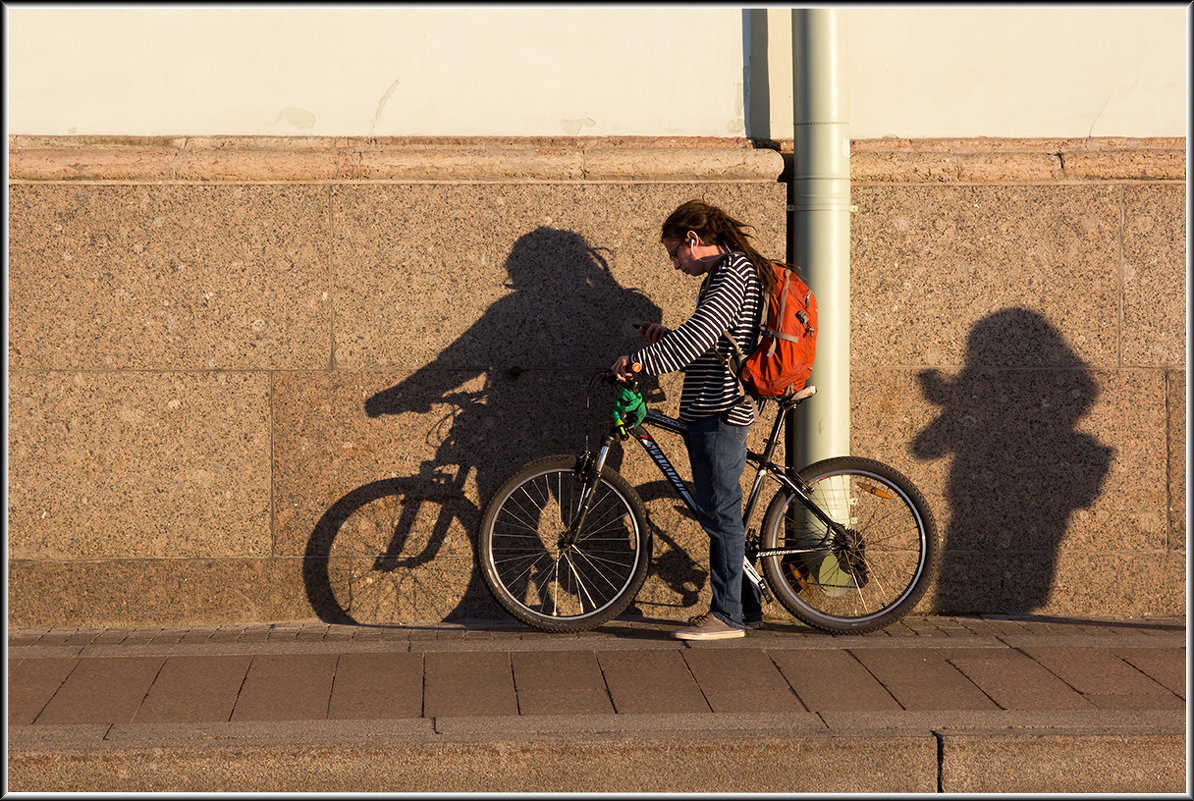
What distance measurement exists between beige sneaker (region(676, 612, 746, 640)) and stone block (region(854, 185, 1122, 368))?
61.7 inches

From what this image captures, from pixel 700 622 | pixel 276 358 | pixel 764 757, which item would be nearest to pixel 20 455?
pixel 276 358

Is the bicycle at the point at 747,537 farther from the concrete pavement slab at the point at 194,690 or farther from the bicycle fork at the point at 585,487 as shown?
the concrete pavement slab at the point at 194,690

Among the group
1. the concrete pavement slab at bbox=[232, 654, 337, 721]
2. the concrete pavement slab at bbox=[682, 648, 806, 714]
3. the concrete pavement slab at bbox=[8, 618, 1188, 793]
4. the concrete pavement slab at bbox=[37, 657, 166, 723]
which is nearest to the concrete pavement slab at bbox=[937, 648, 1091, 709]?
the concrete pavement slab at bbox=[8, 618, 1188, 793]

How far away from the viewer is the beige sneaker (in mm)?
5227

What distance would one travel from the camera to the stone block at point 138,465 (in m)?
5.61

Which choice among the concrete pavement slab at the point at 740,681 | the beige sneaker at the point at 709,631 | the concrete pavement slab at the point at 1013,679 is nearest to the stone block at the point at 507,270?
the beige sneaker at the point at 709,631

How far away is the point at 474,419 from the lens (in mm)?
5746

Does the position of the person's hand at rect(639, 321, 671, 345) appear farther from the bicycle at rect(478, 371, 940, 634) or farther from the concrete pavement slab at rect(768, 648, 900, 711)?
the concrete pavement slab at rect(768, 648, 900, 711)

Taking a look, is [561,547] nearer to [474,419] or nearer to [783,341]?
[474,419]

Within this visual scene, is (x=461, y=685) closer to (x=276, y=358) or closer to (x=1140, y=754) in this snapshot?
(x=276, y=358)

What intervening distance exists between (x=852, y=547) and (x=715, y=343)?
125cm

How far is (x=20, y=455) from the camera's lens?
561 cm

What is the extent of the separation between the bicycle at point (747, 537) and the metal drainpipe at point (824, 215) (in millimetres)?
221

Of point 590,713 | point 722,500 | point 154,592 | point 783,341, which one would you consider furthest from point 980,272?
point 154,592
